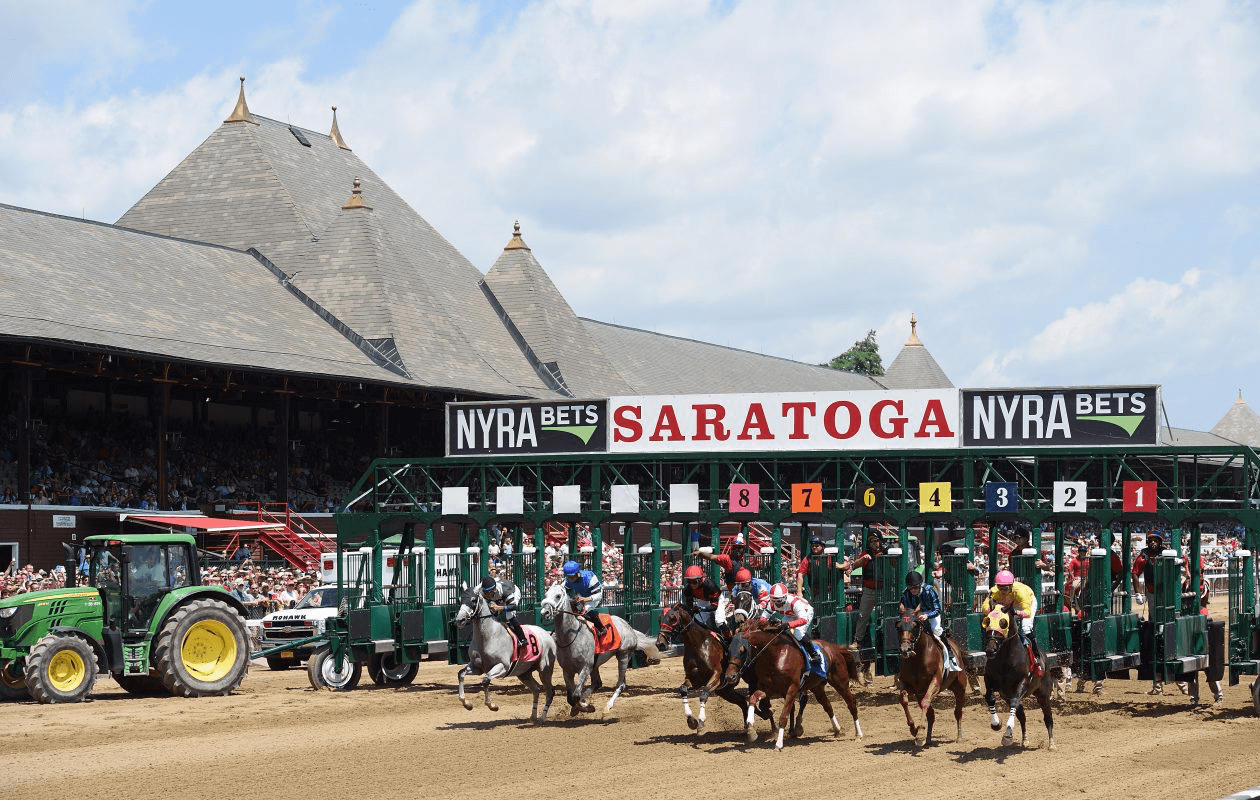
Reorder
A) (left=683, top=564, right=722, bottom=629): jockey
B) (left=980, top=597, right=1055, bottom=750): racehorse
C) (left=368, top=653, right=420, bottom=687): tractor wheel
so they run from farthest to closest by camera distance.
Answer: (left=368, top=653, right=420, bottom=687): tractor wheel, (left=683, top=564, right=722, bottom=629): jockey, (left=980, top=597, right=1055, bottom=750): racehorse

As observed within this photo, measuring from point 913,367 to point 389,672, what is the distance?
62.8 metres

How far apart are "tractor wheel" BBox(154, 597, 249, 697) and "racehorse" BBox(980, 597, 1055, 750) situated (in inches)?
431

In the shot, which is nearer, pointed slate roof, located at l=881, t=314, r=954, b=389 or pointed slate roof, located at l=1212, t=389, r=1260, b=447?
pointed slate roof, located at l=881, t=314, r=954, b=389

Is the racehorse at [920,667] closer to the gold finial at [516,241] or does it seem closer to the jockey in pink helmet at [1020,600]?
the jockey in pink helmet at [1020,600]

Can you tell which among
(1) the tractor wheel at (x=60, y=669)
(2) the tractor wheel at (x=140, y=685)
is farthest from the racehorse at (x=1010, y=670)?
(2) the tractor wheel at (x=140, y=685)

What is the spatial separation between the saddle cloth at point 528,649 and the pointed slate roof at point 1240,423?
93.4 meters

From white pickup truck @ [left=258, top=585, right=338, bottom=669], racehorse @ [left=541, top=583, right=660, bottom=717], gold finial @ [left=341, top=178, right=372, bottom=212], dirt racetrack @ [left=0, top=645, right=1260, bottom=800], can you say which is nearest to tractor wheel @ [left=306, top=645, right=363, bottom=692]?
dirt racetrack @ [left=0, top=645, right=1260, bottom=800]

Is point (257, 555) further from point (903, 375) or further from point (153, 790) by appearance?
point (903, 375)

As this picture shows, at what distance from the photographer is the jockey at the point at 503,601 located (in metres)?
19.0

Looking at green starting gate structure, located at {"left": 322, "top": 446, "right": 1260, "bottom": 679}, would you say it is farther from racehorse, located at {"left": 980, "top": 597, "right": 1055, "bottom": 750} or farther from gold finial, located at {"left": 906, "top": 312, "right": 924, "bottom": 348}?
gold finial, located at {"left": 906, "top": 312, "right": 924, "bottom": 348}

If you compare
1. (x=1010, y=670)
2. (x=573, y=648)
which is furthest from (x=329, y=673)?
(x=1010, y=670)

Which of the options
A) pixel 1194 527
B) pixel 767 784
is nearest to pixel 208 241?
pixel 1194 527

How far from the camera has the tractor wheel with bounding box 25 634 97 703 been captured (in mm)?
21125

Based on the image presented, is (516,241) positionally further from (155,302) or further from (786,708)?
(786,708)
